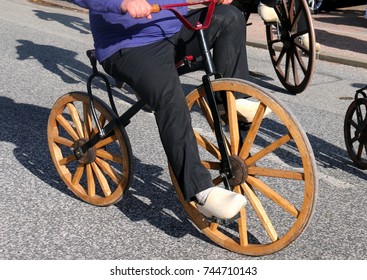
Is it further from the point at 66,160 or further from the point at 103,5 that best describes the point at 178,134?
the point at 66,160

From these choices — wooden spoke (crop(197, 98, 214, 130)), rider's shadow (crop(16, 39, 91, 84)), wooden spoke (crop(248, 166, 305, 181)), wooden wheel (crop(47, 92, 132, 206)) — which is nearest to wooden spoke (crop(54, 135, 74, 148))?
wooden wheel (crop(47, 92, 132, 206))

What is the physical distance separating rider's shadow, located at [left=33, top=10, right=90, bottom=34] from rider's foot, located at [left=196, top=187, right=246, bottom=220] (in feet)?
28.2

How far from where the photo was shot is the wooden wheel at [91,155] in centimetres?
367

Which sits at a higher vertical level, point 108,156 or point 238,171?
point 238,171

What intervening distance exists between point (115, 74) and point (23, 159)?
1.59m

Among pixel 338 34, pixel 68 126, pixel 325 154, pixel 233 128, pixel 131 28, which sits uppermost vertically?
pixel 131 28

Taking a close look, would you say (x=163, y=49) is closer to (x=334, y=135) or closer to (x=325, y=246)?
(x=325, y=246)

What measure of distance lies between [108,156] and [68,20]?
31.1 feet

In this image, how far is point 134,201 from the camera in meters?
4.00

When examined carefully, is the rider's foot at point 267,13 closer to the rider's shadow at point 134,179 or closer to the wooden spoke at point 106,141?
the rider's shadow at point 134,179

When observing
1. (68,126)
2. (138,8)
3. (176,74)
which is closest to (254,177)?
(176,74)

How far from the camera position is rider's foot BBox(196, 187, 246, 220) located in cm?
301

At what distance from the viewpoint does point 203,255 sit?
332 centimetres
